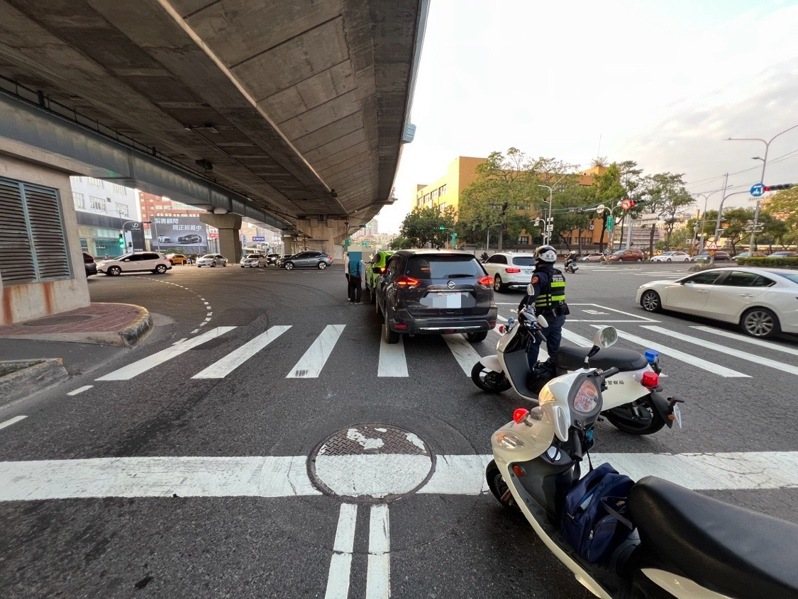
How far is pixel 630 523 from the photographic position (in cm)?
179

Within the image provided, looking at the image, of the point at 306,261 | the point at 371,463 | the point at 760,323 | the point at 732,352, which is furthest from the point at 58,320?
the point at 306,261

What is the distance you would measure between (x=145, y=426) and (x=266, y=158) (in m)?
Answer: 16.2

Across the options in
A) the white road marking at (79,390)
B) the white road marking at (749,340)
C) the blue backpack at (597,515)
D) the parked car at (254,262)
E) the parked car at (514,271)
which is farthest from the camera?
the parked car at (254,262)

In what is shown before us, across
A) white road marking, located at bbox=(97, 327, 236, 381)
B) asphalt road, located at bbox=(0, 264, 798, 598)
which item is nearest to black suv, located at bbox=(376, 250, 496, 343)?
asphalt road, located at bbox=(0, 264, 798, 598)

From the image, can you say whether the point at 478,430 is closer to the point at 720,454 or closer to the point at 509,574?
the point at 509,574

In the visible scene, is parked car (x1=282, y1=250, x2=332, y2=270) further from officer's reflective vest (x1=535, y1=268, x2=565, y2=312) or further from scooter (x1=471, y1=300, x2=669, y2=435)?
scooter (x1=471, y1=300, x2=669, y2=435)

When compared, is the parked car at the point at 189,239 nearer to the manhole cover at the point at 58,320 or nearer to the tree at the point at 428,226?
the tree at the point at 428,226

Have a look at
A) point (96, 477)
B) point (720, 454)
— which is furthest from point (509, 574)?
point (96, 477)

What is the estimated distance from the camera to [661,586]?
1.42 meters

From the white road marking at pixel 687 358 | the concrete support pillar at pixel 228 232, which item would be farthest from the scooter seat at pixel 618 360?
the concrete support pillar at pixel 228 232

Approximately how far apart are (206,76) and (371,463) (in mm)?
10102

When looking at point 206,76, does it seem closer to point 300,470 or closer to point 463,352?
point 463,352

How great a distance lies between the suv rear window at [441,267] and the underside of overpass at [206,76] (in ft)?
19.1

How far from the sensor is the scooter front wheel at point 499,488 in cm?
254
